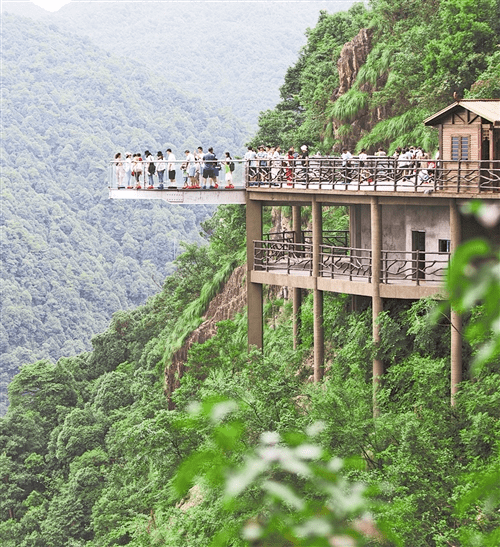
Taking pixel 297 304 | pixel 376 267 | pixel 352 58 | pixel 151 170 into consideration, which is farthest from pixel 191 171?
pixel 352 58

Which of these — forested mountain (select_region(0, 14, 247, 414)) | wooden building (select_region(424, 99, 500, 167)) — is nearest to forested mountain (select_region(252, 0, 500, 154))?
wooden building (select_region(424, 99, 500, 167))

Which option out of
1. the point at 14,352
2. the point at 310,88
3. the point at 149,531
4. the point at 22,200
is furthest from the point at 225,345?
the point at 22,200

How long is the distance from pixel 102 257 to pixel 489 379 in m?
157

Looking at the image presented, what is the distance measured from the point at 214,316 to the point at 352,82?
39.4ft

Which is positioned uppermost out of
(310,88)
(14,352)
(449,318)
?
(310,88)

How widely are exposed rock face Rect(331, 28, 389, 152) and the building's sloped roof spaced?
20.3 m

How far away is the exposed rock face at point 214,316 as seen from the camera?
49.0m

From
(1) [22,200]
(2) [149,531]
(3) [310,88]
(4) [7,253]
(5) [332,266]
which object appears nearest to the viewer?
(5) [332,266]

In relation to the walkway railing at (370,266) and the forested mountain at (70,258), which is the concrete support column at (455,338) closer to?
the walkway railing at (370,266)

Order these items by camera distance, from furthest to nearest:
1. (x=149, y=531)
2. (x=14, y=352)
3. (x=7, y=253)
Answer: (x=7, y=253) < (x=14, y=352) < (x=149, y=531)

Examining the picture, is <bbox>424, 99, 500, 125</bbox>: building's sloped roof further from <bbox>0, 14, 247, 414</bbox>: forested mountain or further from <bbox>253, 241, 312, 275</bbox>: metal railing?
<bbox>0, 14, 247, 414</bbox>: forested mountain

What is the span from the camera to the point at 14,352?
491ft

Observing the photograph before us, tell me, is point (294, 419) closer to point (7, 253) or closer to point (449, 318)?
point (449, 318)

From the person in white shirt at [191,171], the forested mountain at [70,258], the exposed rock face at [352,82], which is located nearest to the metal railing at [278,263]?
the person in white shirt at [191,171]
